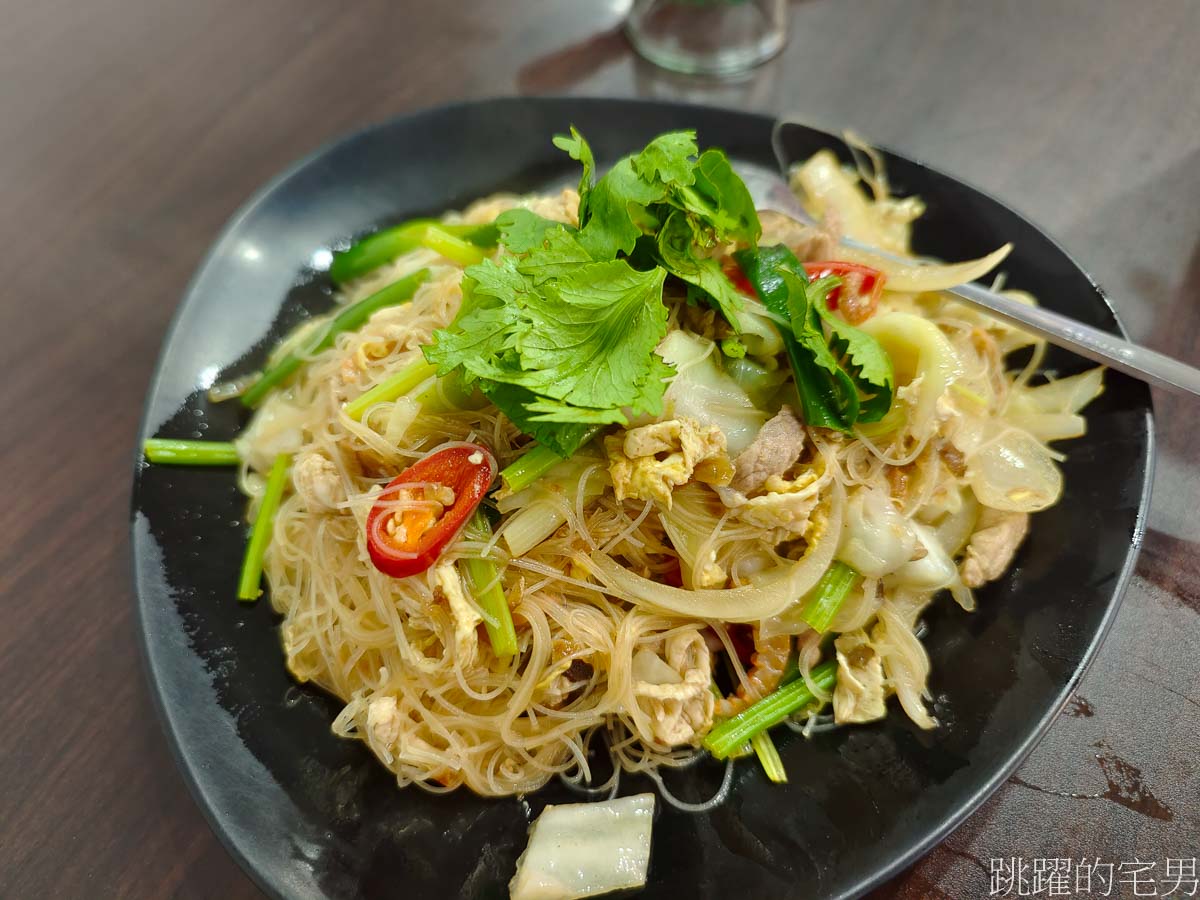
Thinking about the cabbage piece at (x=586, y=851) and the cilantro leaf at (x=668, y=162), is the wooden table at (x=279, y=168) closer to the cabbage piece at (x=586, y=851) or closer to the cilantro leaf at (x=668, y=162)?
the cabbage piece at (x=586, y=851)

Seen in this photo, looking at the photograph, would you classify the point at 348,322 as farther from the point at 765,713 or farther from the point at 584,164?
the point at 765,713

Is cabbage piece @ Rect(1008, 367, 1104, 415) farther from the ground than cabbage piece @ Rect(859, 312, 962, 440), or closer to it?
closer to it

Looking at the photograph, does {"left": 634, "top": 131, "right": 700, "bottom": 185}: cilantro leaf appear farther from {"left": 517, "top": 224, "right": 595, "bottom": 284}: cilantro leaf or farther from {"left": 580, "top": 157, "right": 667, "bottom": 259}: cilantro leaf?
{"left": 517, "top": 224, "right": 595, "bottom": 284}: cilantro leaf

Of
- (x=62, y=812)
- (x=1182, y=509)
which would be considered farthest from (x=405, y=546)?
(x=1182, y=509)

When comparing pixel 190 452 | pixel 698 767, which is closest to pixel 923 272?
pixel 698 767

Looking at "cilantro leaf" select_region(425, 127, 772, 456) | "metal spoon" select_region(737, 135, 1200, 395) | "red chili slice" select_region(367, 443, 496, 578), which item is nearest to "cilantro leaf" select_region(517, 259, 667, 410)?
"cilantro leaf" select_region(425, 127, 772, 456)

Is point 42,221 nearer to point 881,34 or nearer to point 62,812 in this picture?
point 62,812
